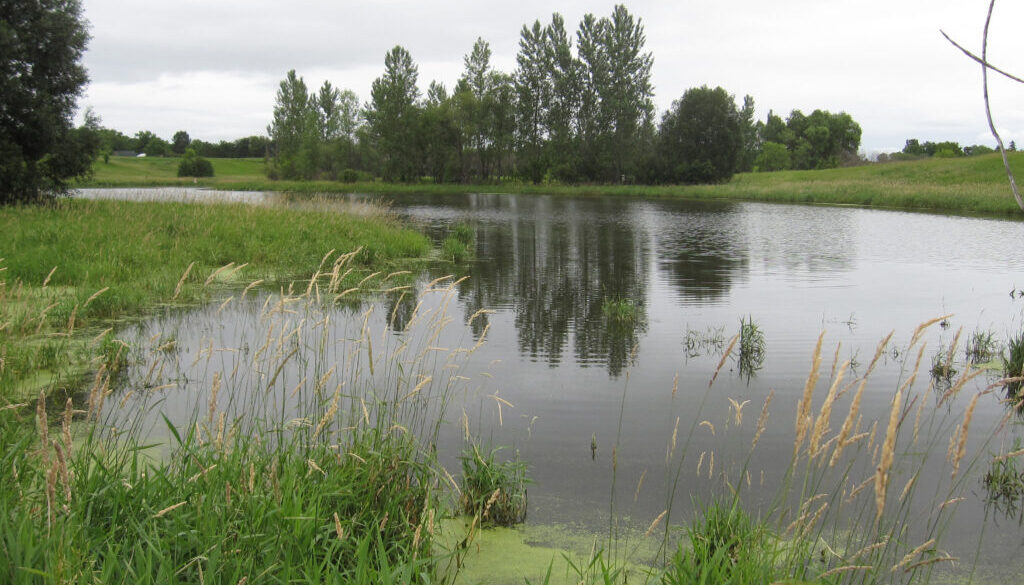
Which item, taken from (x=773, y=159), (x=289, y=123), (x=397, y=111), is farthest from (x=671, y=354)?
(x=773, y=159)

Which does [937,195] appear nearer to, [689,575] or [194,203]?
[194,203]

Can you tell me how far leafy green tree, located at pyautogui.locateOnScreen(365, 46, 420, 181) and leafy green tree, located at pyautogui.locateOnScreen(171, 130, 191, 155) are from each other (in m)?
A: 67.1

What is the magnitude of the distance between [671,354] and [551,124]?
58.2 meters

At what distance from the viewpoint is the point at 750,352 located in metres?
8.66

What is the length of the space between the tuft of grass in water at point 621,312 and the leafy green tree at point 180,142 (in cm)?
12561

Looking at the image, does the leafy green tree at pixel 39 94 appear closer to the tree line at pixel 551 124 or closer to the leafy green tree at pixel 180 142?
the tree line at pixel 551 124

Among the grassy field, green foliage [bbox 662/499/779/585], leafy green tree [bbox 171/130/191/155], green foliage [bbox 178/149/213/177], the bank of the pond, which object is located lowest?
green foliage [bbox 662/499/779/585]

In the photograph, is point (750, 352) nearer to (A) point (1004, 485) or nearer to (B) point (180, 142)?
(A) point (1004, 485)

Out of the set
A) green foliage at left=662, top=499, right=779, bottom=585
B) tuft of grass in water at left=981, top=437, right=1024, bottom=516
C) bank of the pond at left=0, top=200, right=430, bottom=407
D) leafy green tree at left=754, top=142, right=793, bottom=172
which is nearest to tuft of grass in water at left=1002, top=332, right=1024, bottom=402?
tuft of grass in water at left=981, top=437, right=1024, bottom=516

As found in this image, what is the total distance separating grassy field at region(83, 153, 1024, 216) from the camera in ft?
126

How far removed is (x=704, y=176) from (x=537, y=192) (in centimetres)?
1544

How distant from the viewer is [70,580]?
7.50ft

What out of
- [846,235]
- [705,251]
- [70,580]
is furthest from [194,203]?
[846,235]

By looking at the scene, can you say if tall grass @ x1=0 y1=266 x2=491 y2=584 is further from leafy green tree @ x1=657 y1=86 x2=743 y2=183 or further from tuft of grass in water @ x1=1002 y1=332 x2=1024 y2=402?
leafy green tree @ x1=657 y1=86 x2=743 y2=183
